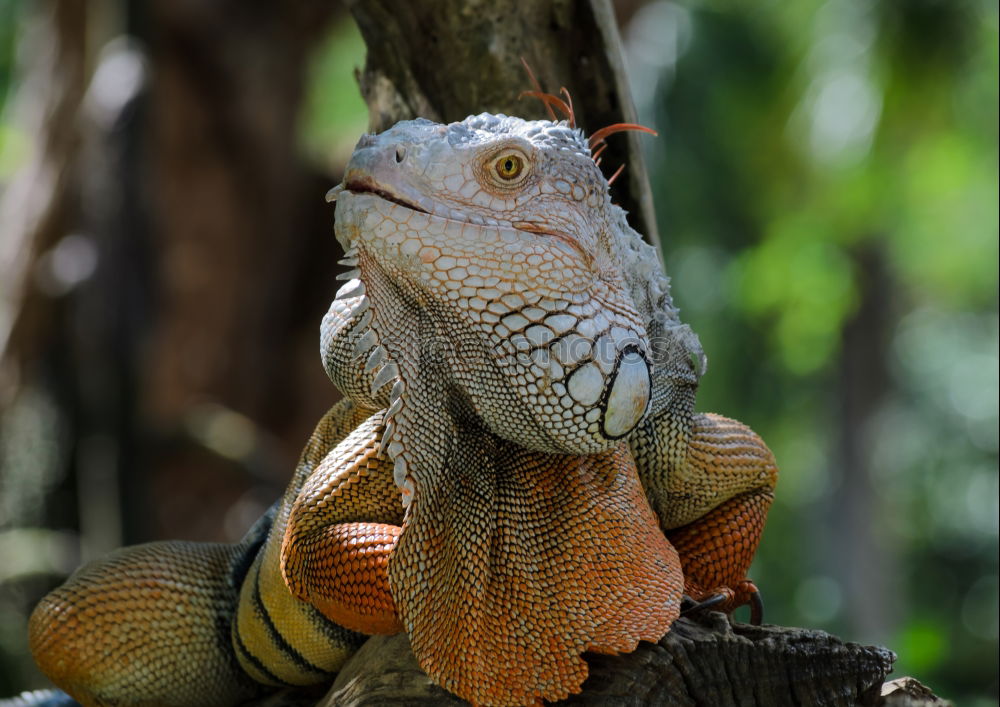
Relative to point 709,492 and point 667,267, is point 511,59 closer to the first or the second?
point 709,492

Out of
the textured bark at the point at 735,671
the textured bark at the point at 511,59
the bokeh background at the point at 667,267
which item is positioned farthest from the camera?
the bokeh background at the point at 667,267

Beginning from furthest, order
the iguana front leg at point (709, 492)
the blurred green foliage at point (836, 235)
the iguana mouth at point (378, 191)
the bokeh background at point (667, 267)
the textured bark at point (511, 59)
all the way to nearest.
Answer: the blurred green foliage at point (836, 235)
the bokeh background at point (667, 267)
the textured bark at point (511, 59)
the iguana front leg at point (709, 492)
the iguana mouth at point (378, 191)

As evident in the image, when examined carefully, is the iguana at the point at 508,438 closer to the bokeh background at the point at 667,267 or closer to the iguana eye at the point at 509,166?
the iguana eye at the point at 509,166

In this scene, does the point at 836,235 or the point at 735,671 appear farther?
the point at 836,235

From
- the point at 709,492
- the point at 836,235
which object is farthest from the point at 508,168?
the point at 836,235

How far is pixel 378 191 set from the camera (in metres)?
2.55

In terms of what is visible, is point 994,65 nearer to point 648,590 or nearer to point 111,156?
point 111,156

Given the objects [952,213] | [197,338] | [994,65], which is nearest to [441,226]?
[197,338]

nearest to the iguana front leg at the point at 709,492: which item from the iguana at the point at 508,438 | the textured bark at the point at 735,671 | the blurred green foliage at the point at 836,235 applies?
the iguana at the point at 508,438

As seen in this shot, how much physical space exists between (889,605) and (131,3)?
20.9 metres

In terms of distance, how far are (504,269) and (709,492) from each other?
1.34 m

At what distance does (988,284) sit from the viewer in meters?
32.6

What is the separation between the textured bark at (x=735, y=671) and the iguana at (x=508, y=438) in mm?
158

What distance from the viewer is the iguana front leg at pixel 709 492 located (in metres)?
3.38
